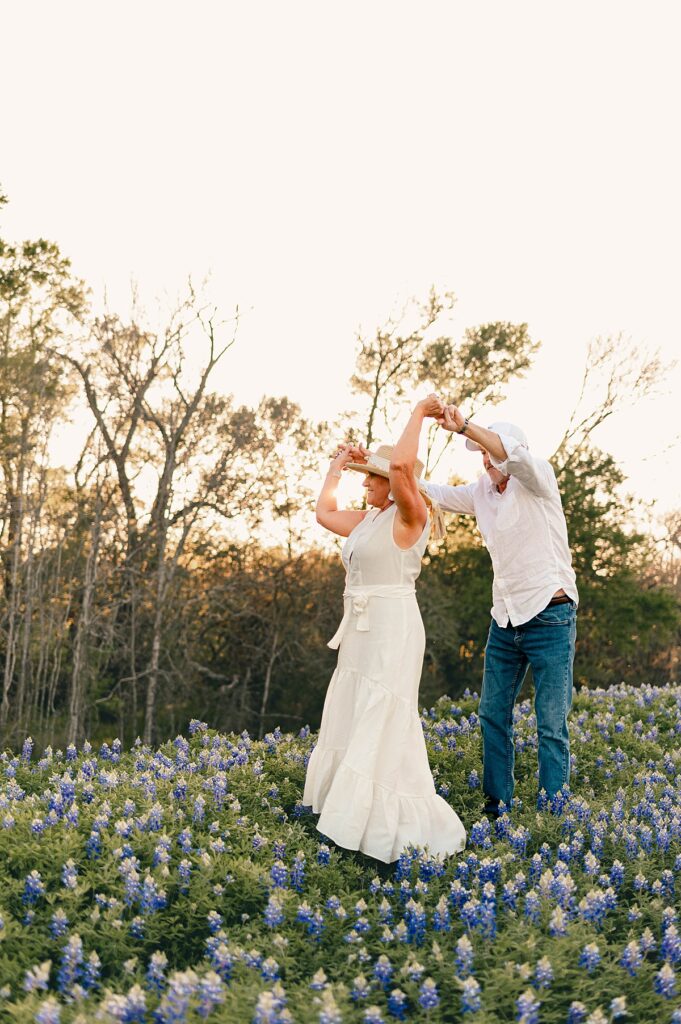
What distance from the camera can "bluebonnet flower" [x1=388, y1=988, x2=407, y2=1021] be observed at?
3422mm

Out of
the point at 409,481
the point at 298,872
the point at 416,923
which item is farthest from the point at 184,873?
the point at 409,481

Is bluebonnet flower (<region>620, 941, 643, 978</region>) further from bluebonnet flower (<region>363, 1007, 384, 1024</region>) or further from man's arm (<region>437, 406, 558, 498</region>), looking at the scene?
man's arm (<region>437, 406, 558, 498</region>)

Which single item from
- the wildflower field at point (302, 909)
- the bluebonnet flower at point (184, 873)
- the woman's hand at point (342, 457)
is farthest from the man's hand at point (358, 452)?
the bluebonnet flower at point (184, 873)

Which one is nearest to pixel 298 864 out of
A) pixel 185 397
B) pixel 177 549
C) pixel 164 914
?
pixel 164 914

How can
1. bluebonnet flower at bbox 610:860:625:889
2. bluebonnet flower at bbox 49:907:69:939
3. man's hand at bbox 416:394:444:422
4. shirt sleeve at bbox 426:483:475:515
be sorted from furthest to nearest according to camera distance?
1. shirt sleeve at bbox 426:483:475:515
2. man's hand at bbox 416:394:444:422
3. bluebonnet flower at bbox 610:860:625:889
4. bluebonnet flower at bbox 49:907:69:939

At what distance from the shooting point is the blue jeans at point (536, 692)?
6.02 m

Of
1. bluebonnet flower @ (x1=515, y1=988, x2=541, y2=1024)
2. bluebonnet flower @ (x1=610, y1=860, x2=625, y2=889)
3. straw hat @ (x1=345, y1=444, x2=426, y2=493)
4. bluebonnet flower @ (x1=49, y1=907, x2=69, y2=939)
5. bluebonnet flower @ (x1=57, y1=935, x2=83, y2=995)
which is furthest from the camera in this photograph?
straw hat @ (x1=345, y1=444, x2=426, y2=493)

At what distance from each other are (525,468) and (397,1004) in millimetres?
3175

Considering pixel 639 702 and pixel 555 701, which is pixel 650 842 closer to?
pixel 555 701

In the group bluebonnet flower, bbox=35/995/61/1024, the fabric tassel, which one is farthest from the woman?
bluebonnet flower, bbox=35/995/61/1024

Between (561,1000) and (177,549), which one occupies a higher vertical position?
(177,549)

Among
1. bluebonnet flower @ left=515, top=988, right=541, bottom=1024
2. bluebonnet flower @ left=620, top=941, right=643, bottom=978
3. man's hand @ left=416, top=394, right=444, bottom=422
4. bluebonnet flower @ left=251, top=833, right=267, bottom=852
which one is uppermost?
man's hand @ left=416, top=394, right=444, bottom=422

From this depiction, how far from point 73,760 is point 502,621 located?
9.87 ft

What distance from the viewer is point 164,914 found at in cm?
423
